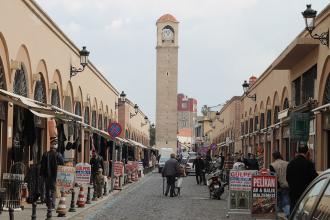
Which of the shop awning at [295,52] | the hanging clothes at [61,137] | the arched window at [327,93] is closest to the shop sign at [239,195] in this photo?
the arched window at [327,93]

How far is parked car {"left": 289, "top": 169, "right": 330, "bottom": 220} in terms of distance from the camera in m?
5.20

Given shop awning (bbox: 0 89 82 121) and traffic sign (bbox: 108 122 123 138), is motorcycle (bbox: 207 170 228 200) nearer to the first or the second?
traffic sign (bbox: 108 122 123 138)

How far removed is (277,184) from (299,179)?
2.22 metres

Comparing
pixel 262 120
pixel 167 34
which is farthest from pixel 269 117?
pixel 167 34

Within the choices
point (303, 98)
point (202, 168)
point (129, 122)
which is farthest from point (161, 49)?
point (303, 98)

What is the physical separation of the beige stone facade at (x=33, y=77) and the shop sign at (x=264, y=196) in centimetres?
539

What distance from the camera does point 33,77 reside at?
67.0ft

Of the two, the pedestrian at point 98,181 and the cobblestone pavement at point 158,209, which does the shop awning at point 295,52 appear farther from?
the pedestrian at point 98,181

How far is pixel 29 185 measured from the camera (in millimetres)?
17266

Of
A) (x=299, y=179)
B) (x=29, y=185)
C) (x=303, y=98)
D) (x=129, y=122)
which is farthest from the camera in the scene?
(x=129, y=122)

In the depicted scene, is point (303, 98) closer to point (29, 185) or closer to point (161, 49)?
point (29, 185)

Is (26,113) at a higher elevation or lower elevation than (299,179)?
higher

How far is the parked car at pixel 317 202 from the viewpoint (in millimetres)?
5199

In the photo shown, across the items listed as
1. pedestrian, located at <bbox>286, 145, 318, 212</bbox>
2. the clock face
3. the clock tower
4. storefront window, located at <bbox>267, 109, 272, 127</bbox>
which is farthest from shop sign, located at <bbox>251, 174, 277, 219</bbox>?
the clock face
